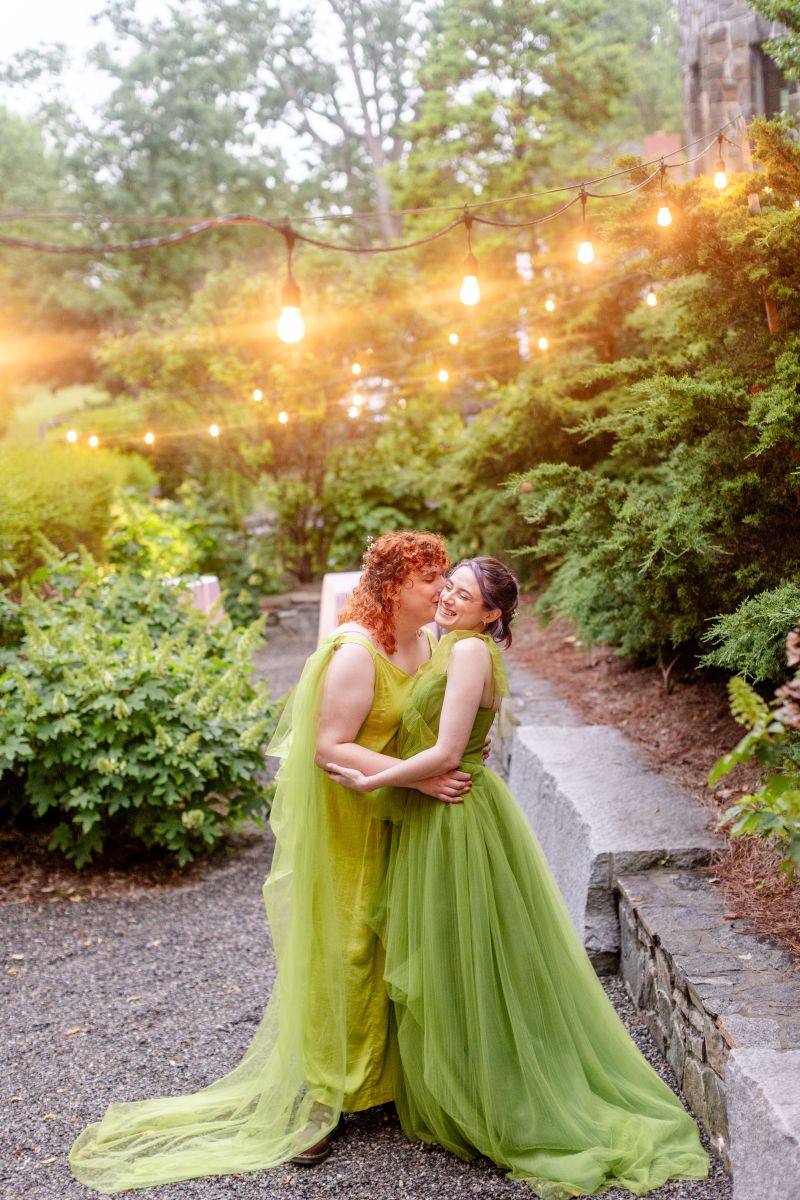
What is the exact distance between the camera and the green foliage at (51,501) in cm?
783

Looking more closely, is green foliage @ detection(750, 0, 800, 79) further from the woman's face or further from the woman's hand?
the woman's hand

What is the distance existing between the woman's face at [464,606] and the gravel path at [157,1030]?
1.39 m

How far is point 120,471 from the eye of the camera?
13.2 m

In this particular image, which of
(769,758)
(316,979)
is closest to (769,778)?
(769,758)

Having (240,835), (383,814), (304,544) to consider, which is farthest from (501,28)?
(383,814)

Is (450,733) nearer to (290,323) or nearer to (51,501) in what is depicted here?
(290,323)

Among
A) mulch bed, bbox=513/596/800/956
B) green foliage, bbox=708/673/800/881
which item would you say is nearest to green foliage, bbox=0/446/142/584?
mulch bed, bbox=513/596/800/956

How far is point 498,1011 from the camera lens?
2.86 m

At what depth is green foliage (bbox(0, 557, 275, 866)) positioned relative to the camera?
5.05 m

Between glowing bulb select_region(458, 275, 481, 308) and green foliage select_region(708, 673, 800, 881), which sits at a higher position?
glowing bulb select_region(458, 275, 481, 308)

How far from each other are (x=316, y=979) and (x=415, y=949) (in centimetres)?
29

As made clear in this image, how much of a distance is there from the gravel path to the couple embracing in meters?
0.08

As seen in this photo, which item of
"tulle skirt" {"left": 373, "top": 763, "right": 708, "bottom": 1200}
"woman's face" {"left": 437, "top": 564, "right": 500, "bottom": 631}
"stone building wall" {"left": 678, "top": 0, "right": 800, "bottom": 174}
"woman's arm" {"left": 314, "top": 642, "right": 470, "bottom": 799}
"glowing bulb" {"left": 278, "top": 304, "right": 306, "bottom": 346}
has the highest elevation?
"stone building wall" {"left": 678, "top": 0, "right": 800, "bottom": 174}

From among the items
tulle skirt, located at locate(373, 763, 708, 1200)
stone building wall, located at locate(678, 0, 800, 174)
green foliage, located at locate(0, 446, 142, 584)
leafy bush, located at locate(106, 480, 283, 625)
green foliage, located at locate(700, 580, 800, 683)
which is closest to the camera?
tulle skirt, located at locate(373, 763, 708, 1200)
